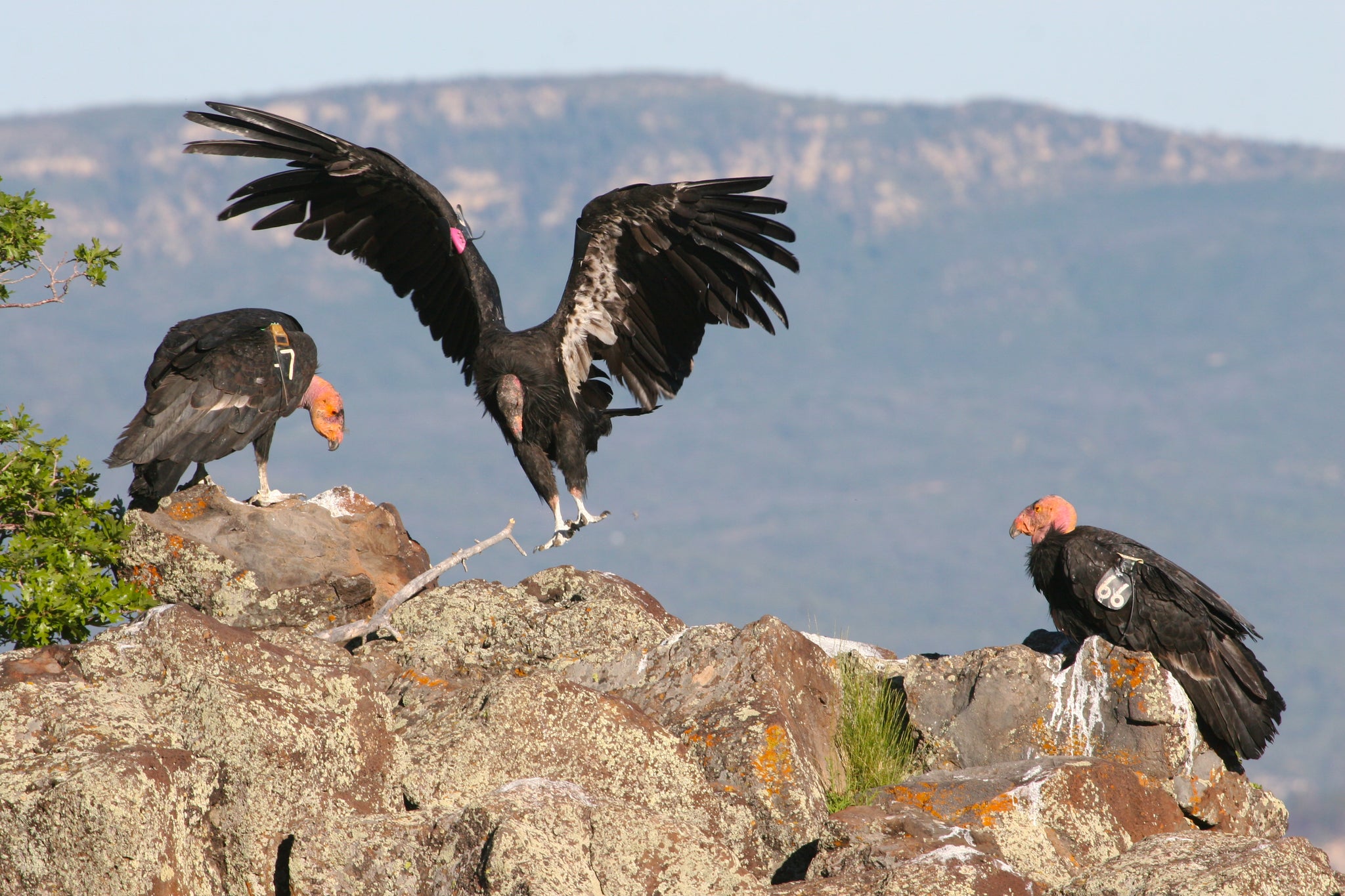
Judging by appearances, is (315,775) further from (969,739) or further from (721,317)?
(721,317)

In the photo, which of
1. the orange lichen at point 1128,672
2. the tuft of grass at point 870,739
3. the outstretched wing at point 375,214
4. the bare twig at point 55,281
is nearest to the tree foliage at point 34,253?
the bare twig at point 55,281

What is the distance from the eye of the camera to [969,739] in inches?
349

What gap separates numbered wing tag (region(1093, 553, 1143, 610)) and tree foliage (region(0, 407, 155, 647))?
615 centimetres

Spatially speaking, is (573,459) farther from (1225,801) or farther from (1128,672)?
(1225,801)

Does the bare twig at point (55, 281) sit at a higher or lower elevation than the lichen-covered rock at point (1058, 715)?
higher

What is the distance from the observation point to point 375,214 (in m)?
12.2

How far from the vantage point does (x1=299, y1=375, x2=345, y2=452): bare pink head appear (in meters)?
11.9

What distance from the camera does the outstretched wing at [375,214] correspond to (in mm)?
11172

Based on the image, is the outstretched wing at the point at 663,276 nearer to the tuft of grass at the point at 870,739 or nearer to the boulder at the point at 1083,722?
the tuft of grass at the point at 870,739

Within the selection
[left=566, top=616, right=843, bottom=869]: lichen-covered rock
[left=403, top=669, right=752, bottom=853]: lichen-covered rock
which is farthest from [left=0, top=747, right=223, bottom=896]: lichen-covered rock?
[left=566, top=616, right=843, bottom=869]: lichen-covered rock

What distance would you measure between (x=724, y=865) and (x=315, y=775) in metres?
2.07

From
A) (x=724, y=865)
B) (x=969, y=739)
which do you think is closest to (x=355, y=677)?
(x=724, y=865)

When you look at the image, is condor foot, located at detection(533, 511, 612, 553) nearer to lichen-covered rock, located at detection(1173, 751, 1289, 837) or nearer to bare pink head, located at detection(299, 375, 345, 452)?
bare pink head, located at detection(299, 375, 345, 452)

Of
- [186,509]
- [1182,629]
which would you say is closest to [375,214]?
[186,509]
